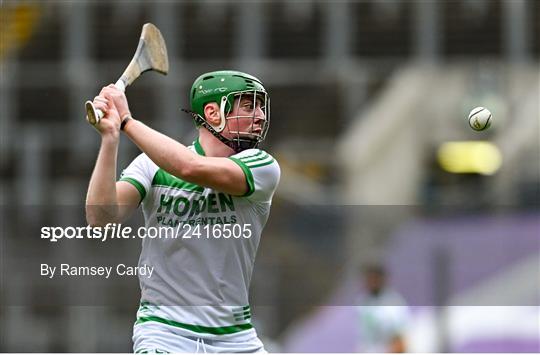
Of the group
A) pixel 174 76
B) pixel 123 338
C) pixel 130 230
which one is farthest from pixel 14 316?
pixel 130 230

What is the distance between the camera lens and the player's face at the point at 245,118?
426cm

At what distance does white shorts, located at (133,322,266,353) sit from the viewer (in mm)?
4152

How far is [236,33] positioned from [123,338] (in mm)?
4820

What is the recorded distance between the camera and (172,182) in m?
4.26

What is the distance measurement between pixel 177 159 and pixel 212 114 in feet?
0.91

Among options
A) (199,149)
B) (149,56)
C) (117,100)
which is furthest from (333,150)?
(117,100)

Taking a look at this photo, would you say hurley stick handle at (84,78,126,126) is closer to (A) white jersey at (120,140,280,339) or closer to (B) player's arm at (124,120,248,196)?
(B) player's arm at (124,120,248,196)

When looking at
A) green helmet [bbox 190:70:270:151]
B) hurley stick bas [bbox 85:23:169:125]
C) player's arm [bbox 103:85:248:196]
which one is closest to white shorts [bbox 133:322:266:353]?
player's arm [bbox 103:85:248:196]

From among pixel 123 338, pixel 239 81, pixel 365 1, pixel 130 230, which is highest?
pixel 365 1

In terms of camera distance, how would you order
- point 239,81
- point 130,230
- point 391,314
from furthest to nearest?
point 391,314
point 130,230
point 239,81

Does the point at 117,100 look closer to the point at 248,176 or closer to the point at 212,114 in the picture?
the point at 212,114

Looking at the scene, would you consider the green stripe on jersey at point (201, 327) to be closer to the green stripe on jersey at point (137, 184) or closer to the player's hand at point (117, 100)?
the green stripe on jersey at point (137, 184)

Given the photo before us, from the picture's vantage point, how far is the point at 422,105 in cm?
1385

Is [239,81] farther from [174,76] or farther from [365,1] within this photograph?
Result: [365,1]
